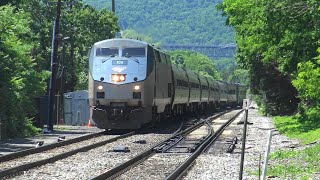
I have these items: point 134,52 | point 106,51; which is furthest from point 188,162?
point 106,51

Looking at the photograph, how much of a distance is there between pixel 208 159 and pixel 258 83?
3826 cm

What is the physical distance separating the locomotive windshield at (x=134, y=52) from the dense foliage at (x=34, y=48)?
170 inches

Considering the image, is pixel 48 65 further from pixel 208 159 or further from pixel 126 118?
pixel 208 159

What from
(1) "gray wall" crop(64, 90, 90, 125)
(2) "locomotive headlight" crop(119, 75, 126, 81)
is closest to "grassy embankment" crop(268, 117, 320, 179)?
(2) "locomotive headlight" crop(119, 75, 126, 81)

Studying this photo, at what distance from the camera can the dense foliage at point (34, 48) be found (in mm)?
25078

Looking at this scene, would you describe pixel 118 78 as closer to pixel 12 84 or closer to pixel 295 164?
pixel 12 84

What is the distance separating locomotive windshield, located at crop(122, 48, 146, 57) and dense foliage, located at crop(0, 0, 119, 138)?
4.32 metres

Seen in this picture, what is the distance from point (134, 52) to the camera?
26797 millimetres

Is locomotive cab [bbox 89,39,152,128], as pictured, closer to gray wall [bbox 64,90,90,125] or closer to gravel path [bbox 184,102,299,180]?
gravel path [bbox 184,102,299,180]

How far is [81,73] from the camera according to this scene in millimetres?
63438

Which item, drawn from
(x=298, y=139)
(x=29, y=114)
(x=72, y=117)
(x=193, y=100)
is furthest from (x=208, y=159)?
(x=193, y=100)

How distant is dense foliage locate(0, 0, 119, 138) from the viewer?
2508 centimetres

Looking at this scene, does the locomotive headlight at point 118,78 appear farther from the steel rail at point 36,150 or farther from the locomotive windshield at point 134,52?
the steel rail at point 36,150

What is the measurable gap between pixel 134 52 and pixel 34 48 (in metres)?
24.3
